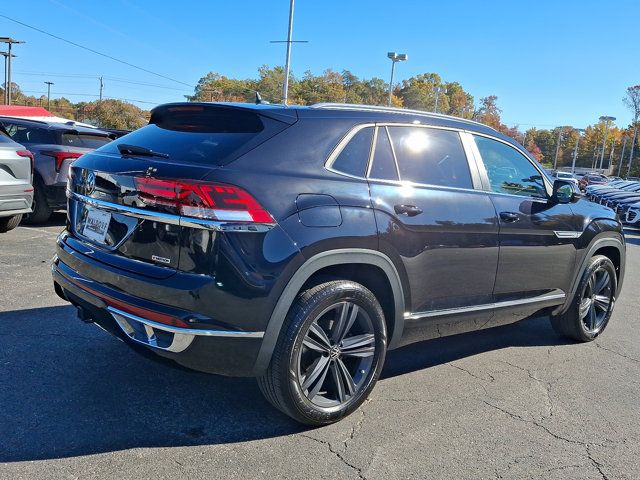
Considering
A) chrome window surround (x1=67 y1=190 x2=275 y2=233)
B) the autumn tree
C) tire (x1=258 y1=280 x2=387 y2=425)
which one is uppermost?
the autumn tree

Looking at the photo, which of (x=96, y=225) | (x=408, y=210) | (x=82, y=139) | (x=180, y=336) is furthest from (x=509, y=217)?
(x=82, y=139)

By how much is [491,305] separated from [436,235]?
34.3 inches

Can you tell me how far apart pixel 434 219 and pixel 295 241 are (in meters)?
1.06

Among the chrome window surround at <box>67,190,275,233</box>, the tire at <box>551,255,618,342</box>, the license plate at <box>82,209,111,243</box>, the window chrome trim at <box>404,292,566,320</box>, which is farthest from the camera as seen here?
the tire at <box>551,255,618,342</box>

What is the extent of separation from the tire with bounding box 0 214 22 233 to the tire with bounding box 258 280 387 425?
20.4 ft

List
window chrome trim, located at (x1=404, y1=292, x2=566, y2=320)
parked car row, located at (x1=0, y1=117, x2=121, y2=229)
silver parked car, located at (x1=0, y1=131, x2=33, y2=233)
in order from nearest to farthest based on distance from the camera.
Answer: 1. window chrome trim, located at (x1=404, y1=292, x2=566, y2=320)
2. silver parked car, located at (x1=0, y1=131, x2=33, y2=233)
3. parked car row, located at (x1=0, y1=117, x2=121, y2=229)

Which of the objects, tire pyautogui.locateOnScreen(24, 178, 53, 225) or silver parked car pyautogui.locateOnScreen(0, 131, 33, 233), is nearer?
silver parked car pyautogui.locateOnScreen(0, 131, 33, 233)

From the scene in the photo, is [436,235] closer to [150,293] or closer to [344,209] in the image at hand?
[344,209]

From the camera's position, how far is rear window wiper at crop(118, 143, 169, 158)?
9.89ft

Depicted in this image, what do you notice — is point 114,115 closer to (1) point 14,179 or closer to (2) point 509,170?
(1) point 14,179

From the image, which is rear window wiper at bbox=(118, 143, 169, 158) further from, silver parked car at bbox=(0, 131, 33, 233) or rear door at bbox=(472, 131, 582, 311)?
silver parked car at bbox=(0, 131, 33, 233)

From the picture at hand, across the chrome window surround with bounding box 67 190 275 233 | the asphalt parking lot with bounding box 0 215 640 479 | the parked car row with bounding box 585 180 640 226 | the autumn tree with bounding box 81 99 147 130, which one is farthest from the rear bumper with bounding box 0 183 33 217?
the autumn tree with bounding box 81 99 147 130

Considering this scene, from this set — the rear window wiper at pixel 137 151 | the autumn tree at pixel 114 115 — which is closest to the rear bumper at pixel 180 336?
the rear window wiper at pixel 137 151

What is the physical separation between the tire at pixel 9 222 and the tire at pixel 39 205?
0.63 m
